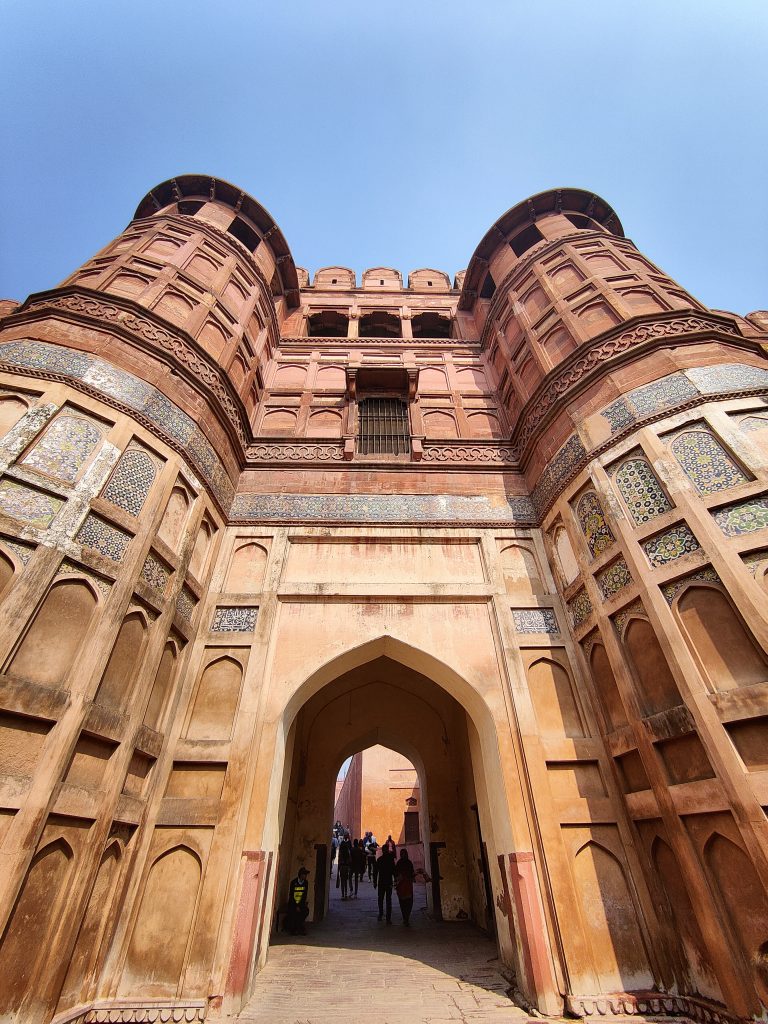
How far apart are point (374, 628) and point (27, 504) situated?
410 centimetres

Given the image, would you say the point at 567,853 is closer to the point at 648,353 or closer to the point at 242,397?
the point at 648,353

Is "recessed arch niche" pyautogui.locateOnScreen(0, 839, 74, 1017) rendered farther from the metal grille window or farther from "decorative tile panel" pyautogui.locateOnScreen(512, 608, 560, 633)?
the metal grille window

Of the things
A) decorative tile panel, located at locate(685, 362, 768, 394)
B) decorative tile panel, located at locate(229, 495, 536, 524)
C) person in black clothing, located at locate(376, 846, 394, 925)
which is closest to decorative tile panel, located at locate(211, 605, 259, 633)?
decorative tile panel, located at locate(229, 495, 536, 524)

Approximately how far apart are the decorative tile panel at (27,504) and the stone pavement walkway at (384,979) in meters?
4.79

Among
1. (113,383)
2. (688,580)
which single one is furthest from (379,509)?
(688,580)

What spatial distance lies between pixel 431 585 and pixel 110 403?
15.4 feet

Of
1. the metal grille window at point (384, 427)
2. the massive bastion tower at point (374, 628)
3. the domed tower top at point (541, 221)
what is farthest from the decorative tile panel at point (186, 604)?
the domed tower top at point (541, 221)

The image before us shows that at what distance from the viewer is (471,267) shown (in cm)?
1227

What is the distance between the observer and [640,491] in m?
5.72

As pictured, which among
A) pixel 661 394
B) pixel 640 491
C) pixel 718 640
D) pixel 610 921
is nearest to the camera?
pixel 718 640

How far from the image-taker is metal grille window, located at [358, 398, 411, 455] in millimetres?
8992

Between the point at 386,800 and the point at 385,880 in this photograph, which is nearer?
the point at 385,880

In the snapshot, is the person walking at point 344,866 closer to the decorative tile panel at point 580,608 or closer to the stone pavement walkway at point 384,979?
the stone pavement walkway at point 384,979

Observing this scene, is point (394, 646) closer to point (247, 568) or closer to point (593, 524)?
point (247, 568)
